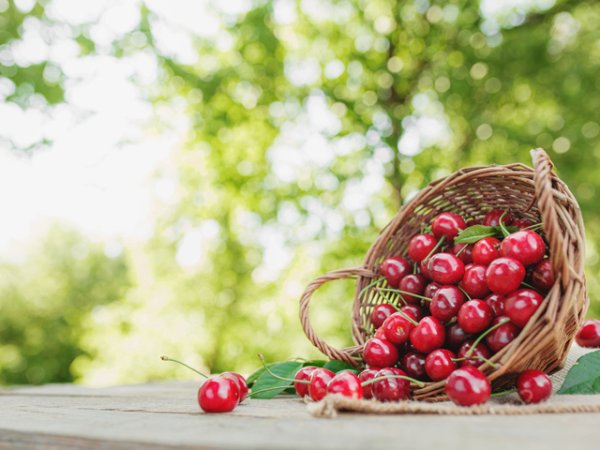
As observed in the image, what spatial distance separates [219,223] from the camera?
7.77 m

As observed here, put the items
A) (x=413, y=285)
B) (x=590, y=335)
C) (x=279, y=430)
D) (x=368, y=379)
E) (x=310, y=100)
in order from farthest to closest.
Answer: (x=310, y=100)
(x=590, y=335)
(x=413, y=285)
(x=368, y=379)
(x=279, y=430)

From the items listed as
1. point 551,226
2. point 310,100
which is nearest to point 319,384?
point 551,226

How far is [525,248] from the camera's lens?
3.59 feet

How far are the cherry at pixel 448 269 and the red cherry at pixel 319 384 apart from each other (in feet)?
1.05

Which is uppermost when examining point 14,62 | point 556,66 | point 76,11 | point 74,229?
point 76,11

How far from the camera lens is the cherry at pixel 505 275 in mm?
1058

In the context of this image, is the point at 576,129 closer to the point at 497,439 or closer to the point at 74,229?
the point at 497,439

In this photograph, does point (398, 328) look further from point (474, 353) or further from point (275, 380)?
point (275, 380)

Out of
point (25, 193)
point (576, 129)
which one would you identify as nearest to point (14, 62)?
point (576, 129)

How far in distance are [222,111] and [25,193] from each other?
24.7 ft

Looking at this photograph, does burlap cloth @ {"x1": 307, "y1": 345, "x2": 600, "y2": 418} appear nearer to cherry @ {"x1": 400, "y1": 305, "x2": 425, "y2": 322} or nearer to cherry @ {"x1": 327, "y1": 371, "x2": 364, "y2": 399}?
cherry @ {"x1": 327, "y1": 371, "x2": 364, "y2": 399}

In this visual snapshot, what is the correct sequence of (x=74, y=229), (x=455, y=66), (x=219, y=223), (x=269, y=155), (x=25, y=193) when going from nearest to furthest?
(x=455, y=66), (x=269, y=155), (x=219, y=223), (x=25, y=193), (x=74, y=229)

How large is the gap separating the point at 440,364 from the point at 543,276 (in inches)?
10.6

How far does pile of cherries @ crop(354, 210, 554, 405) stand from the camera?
3.32 feet
